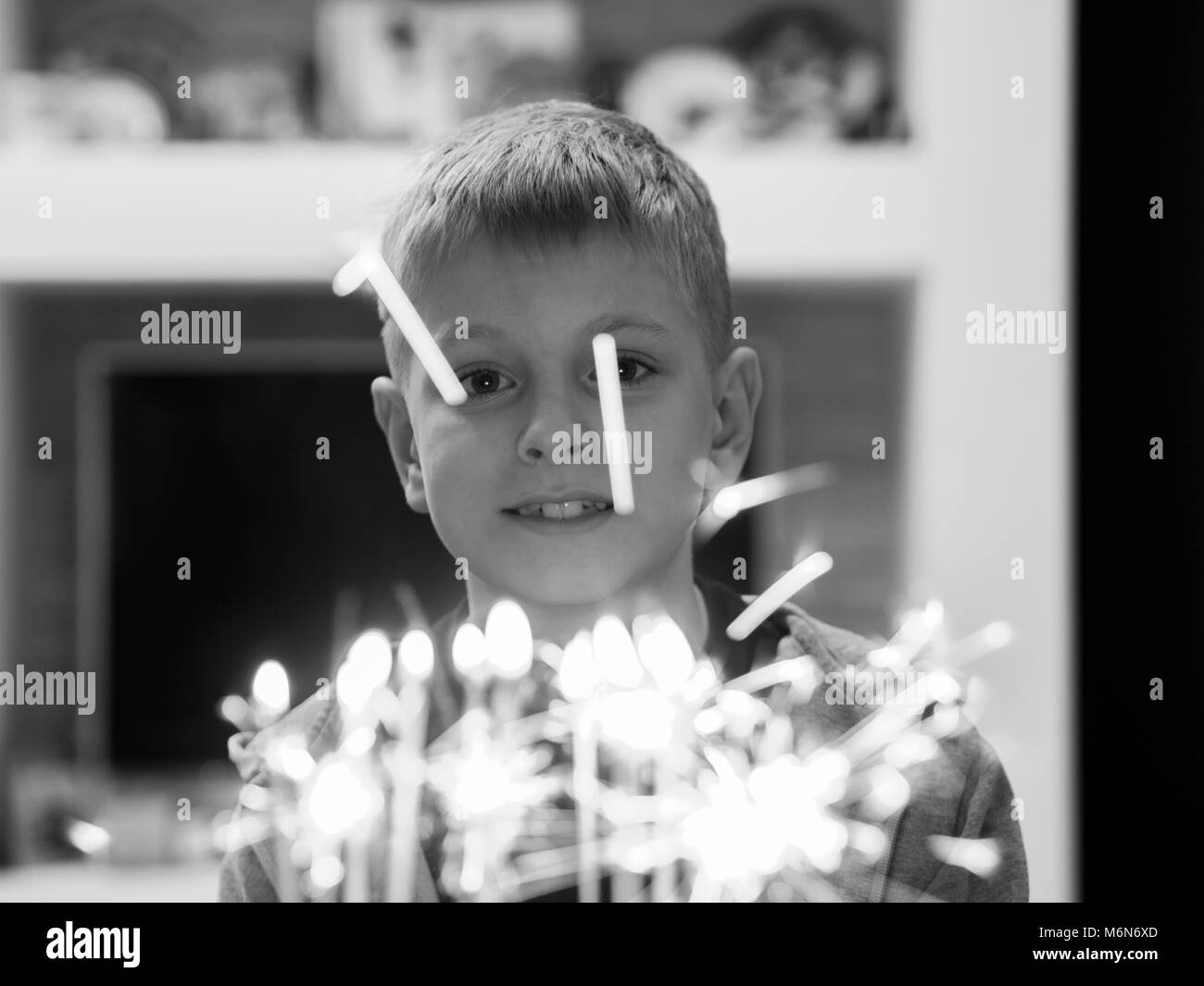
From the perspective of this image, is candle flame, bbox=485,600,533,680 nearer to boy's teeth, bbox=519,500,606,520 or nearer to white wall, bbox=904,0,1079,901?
boy's teeth, bbox=519,500,606,520

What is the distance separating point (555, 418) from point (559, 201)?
15 cm

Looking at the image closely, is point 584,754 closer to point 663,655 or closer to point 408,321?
point 663,655

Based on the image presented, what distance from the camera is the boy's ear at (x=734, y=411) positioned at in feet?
2.84

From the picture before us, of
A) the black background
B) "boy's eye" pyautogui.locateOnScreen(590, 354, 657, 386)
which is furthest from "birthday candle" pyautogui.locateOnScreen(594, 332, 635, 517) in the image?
the black background

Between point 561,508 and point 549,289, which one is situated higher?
point 549,289

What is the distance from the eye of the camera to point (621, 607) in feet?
2.84

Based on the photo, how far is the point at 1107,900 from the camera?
888mm

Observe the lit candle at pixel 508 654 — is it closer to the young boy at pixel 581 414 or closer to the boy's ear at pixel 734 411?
the young boy at pixel 581 414

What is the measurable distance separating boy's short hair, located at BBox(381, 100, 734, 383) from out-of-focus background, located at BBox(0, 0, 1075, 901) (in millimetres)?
64

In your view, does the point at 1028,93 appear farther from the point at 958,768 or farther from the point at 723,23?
the point at 958,768

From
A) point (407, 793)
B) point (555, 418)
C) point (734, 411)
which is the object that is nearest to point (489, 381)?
point (555, 418)

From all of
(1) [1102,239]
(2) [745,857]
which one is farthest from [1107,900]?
(1) [1102,239]

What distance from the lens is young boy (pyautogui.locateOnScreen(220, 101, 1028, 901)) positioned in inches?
32.1
